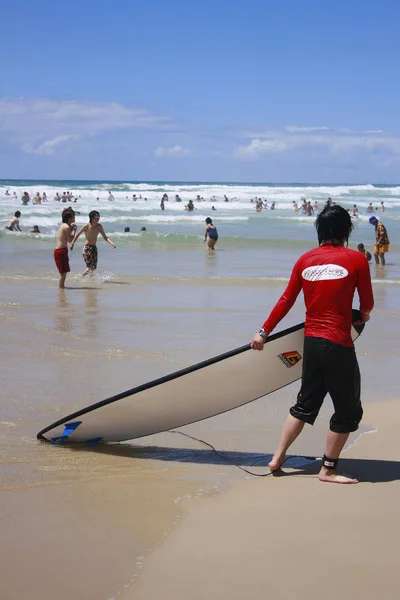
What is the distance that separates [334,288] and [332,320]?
0.57 feet

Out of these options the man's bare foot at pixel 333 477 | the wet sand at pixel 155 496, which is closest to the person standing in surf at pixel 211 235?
the wet sand at pixel 155 496

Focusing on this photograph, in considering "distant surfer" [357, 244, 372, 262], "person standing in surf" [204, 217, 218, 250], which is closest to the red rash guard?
"distant surfer" [357, 244, 372, 262]

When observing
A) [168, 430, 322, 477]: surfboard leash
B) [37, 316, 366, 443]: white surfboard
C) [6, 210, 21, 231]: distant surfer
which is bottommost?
[168, 430, 322, 477]: surfboard leash

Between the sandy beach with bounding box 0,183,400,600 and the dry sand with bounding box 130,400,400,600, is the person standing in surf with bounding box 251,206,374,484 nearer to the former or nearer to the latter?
the dry sand with bounding box 130,400,400,600

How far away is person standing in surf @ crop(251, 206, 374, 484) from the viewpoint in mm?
4238

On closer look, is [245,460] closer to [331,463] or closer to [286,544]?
[331,463]

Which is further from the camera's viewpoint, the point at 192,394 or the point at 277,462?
the point at 192,394

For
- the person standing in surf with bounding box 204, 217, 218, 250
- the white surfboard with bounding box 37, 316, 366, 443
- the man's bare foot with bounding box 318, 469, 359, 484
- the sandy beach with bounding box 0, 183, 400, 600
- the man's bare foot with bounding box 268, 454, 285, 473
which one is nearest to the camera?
the sandy beach with bounding box 0, 183, 400, 600

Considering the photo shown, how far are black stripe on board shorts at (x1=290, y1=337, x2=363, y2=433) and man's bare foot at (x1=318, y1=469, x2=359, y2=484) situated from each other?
27 cm

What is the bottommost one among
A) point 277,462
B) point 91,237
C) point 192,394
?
point 277,462

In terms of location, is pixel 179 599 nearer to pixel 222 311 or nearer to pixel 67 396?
pixel 67 396

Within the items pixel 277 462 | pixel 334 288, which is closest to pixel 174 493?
pixel 277 462

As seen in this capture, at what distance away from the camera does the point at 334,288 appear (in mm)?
4246

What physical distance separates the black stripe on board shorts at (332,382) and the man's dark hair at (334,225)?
22.4 inches
